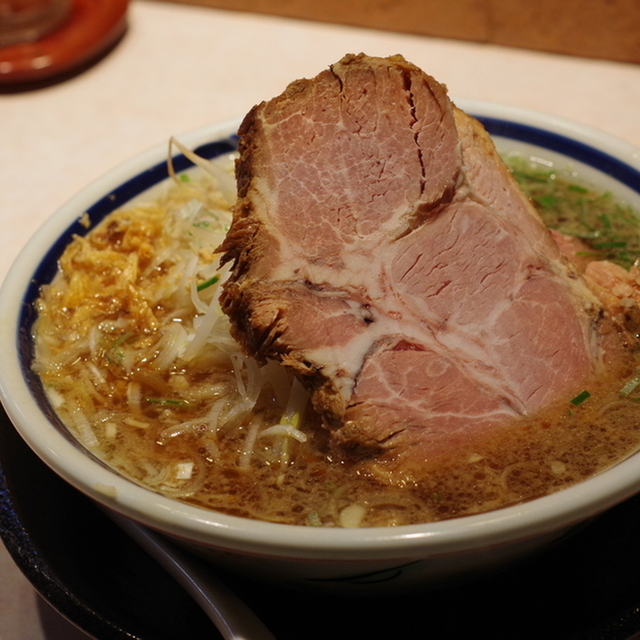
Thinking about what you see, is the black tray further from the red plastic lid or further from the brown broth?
the red plastic lid

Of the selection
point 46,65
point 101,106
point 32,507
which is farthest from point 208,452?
point 46,65

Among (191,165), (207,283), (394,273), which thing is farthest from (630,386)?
(191,165)

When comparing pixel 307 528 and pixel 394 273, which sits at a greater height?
pixel 394 273

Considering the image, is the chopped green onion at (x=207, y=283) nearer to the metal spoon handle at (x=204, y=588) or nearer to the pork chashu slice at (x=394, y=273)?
the pork chashu slice at (x=394, y=273)

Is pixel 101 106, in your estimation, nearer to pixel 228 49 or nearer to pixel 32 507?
pixel 228 49

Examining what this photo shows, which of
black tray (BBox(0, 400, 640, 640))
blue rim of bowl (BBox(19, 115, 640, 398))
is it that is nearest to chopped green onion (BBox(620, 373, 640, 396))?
black tray (BBox(0, 400, 640, 640))

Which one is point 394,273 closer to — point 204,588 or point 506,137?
point 204,588
